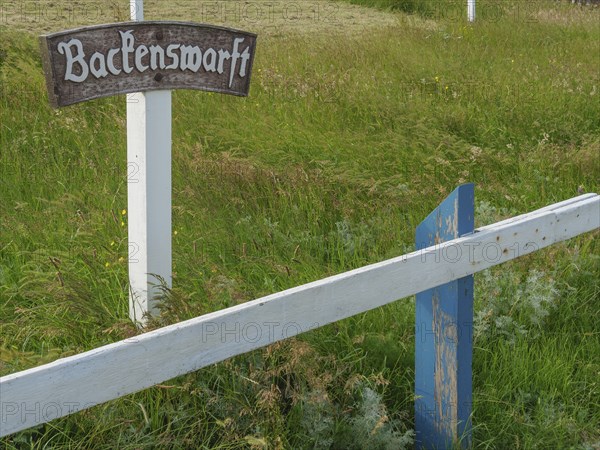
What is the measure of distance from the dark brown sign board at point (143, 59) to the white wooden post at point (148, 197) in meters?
0.10

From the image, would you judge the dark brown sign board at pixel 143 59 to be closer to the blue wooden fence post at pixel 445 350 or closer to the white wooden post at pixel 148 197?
the white wooden post at pixel 148 197

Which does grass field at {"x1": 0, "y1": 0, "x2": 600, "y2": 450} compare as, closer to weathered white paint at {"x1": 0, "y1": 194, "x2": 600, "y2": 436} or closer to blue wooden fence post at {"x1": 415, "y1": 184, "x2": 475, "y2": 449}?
blue wooden fence post at {"x1": 415, "y1": 184, "x2": 475, "y2": 449}

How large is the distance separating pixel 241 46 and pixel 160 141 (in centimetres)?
50

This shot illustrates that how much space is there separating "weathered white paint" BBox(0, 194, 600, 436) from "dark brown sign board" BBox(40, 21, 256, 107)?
983 millimetres

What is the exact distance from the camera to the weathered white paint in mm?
2240

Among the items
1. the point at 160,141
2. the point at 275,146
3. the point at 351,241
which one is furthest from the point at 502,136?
the point at 160,141

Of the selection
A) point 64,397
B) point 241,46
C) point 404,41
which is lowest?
point 404,41

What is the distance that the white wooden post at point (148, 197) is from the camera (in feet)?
10.9

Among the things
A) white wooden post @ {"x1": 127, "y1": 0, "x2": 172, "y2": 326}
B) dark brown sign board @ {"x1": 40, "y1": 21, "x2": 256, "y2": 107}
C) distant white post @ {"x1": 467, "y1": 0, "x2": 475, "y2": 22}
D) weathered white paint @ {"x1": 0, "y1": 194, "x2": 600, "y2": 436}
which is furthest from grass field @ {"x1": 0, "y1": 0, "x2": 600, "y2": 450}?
distant white post @ {"x1": 467, "y1": 0, "x2": 475, "y2": 22}

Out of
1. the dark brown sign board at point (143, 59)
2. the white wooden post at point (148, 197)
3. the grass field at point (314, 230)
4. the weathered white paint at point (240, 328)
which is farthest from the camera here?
the white wooden post at point (148, 197)

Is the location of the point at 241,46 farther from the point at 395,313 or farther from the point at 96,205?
the point at 96,205

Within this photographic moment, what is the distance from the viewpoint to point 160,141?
3367 mm

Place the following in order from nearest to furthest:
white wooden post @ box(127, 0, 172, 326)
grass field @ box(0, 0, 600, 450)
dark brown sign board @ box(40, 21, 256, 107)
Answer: dark brown sign board @ box(40, 21, 256, 107) < grass field @ box(0, 0, 600, 450) < white wooden post @ box(127, 0, 172, 326)

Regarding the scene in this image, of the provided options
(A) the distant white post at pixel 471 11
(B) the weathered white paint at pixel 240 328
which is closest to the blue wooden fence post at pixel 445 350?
(B) the weathered white paint at pixel 240 328
